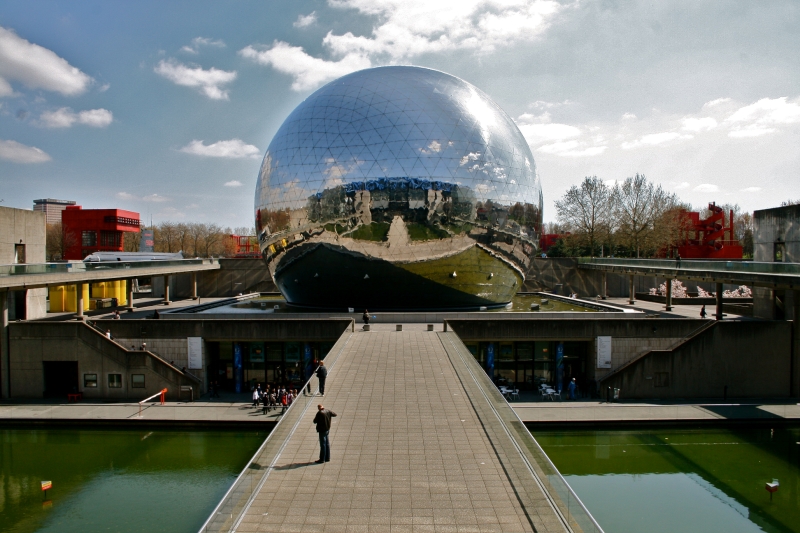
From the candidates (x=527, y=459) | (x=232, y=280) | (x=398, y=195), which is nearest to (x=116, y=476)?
(x=527, y=459)

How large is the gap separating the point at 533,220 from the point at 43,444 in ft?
72.5

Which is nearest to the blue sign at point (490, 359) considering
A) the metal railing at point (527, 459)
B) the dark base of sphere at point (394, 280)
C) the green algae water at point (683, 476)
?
the dark base of sphere at point (394, 280)

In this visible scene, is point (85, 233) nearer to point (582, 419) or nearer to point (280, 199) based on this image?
point (280, 199)

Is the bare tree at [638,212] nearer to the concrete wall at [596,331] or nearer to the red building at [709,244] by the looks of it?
the red building at [709,244]

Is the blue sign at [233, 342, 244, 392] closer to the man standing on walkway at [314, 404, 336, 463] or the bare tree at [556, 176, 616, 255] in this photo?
the man standing on walkway at [314, 404, 336, 463]

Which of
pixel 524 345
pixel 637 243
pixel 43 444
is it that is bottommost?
pixel 43 444

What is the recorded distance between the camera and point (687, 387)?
70.4ft

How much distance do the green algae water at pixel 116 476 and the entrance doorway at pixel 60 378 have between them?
4644mm

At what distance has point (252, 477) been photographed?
850cm

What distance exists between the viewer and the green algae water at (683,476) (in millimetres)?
11430

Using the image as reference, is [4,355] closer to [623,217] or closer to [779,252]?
[779,252]

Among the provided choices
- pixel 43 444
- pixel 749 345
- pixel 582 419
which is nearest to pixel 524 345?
pixel 582 419

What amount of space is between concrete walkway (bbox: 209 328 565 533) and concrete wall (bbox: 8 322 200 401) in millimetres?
11542

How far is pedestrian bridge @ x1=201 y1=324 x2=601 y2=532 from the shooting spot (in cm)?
785
